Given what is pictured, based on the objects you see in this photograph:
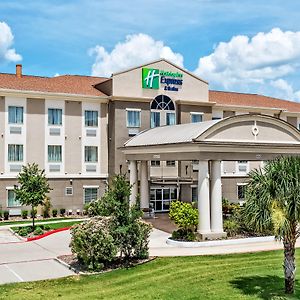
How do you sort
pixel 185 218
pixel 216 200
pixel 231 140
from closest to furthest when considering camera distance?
pixel 185 218
pixel 216 200
pixel 231 140

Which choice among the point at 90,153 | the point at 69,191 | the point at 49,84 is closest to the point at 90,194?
the point at 69,191

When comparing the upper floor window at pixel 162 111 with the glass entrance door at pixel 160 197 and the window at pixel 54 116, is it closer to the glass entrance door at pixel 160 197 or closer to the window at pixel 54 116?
the glass entrance door at pixel 160 197

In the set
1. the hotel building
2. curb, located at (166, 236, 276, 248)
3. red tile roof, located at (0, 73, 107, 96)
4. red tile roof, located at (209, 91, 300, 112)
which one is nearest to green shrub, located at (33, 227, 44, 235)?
the hotel building

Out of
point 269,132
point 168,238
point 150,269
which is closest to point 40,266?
point 150,269

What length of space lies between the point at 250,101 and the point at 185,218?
25.5 m

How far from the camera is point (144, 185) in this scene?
34.9m

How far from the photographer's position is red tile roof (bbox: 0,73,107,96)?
3754 centimetres

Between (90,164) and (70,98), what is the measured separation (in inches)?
217

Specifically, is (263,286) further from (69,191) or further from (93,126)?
(93,126)

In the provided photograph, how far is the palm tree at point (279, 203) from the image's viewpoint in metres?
14.8

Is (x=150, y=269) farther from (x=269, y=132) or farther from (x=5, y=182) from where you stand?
(x=5, y=182)

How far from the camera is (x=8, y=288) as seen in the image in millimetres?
16906

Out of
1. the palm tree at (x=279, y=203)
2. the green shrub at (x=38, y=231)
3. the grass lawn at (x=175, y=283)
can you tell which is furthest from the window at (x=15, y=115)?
the palm tree at (x=279, y=203)

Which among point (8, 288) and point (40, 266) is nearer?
point (8, 288)
